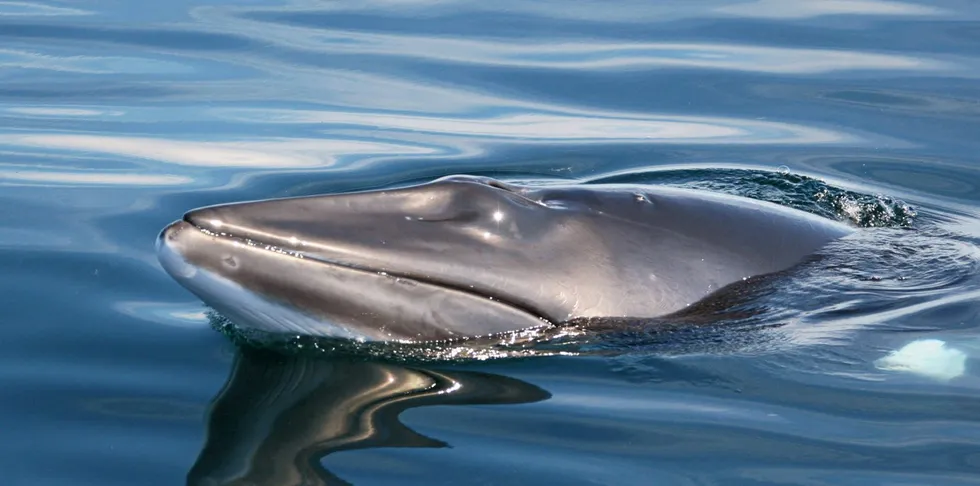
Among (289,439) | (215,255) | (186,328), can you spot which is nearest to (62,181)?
(186,328)

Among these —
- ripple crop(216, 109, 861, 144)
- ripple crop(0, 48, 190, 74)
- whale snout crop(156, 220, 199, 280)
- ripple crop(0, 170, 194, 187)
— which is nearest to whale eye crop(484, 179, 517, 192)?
whale snout crop(156, 220, 199, 280)

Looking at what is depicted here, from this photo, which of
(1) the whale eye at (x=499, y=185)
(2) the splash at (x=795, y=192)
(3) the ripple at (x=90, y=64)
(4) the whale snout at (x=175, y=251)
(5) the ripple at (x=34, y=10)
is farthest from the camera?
(5) the ripple at (x=34, y=10)

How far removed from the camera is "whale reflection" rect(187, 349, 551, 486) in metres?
7.10

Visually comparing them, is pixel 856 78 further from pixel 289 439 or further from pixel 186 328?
pixel 289 439

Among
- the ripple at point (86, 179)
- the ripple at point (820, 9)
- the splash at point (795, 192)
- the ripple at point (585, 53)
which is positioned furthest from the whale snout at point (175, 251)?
the ripple at point (820, 9)

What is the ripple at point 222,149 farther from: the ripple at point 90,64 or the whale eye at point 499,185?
the whale eye at point 499,185

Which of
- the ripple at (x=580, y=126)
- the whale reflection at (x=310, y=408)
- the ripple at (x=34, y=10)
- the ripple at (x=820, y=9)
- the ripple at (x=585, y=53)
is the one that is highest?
the ripple at (x=820, y=9)

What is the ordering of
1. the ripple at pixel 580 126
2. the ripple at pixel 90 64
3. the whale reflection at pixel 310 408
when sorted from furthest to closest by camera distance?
1. the ripple at pixel 90 64
2. the ripple at pixel 580 126
3. the whale reflection at pixel 310 408

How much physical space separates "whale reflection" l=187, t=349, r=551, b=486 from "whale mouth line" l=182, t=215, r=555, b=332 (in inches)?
18.1

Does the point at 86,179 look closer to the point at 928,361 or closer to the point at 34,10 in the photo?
the point at 928,361

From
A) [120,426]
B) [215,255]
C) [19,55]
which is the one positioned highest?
[19,55]

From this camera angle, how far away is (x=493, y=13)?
2092 cm

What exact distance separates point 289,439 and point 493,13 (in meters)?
14.2

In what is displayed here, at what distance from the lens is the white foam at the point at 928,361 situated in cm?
866
